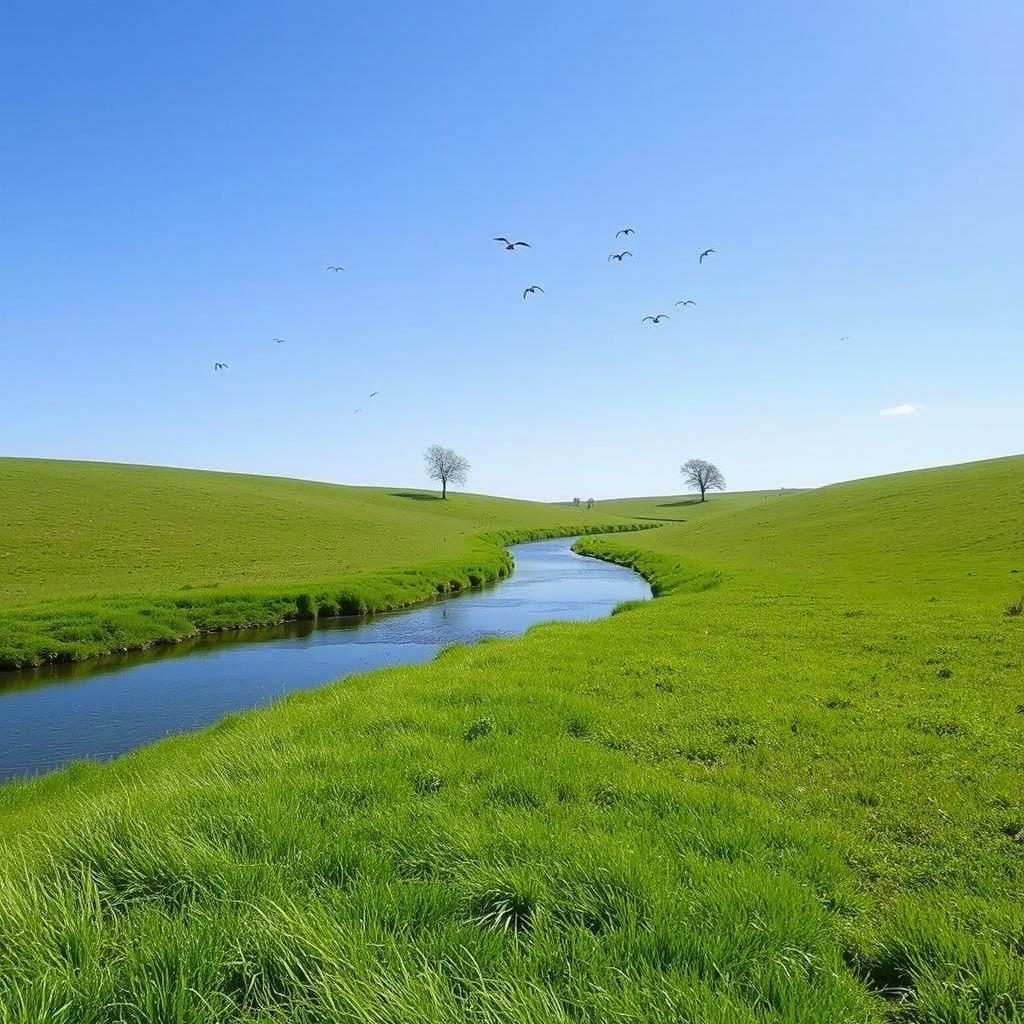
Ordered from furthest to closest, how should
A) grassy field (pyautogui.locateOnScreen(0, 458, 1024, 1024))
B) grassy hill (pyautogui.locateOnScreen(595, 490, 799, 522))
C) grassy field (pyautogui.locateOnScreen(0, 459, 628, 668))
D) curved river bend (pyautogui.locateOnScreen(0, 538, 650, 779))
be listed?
grassy hill (pyautogui.locateOnScreen(595, 490, 799, 522)) → grassy field (pyautogui.locateOnScreen(0, 459, 628, 668)) → curved river bend (pyautogui.locateOnScreen(0, 538, 650, 779)) → grassy field (pyautogui.locateOnScreen(0, 458, 1024, 1024))

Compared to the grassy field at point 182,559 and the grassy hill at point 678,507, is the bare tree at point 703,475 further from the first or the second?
the grassy field at point 182,559

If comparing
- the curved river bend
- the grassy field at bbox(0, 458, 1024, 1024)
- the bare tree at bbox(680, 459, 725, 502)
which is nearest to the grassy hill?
the bare tree at bbox(680, 459, 725, 502)

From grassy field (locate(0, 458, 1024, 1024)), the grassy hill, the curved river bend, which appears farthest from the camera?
the grassy hill

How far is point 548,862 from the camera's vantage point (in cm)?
555

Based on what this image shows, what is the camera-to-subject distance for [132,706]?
64.7 feet

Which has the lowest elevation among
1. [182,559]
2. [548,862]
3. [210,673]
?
[210,673]

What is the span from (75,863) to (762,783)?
7087 millimetres

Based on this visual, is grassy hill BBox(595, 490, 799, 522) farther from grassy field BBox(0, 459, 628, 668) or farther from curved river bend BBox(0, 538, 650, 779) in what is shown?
curved river bend BBox(0, 538, 650, 779)

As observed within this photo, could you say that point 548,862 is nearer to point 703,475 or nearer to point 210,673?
point 210,673

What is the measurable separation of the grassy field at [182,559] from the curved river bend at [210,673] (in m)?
1.98

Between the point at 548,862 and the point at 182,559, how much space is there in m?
49.7

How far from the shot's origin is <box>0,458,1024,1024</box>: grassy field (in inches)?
155

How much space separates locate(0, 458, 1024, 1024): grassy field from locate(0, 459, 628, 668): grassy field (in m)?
18.6

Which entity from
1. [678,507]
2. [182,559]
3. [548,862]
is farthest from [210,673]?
[678,507]
